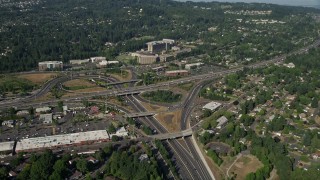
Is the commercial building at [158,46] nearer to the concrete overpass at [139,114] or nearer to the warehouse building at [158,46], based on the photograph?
the warehouse building at [158,46]

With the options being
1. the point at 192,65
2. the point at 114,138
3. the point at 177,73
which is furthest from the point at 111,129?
the point at 192,65

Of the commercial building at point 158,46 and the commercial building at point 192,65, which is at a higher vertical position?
the commercial building at point 158,46

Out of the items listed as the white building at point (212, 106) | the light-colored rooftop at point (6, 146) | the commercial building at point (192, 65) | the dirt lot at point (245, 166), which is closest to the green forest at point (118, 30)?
the commercial building at point (192, 65)

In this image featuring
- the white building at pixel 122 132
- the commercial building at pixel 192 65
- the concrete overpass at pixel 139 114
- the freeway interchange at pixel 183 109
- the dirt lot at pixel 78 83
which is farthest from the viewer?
the commercial building at pixel 192 65

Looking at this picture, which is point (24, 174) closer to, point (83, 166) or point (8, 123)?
point (83, 166)

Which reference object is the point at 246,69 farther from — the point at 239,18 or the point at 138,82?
the point at 239,18

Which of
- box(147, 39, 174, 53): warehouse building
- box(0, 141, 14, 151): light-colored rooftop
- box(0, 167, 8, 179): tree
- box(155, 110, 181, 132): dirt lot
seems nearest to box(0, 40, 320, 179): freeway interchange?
box(155, 110, 181, 132): dirt lot

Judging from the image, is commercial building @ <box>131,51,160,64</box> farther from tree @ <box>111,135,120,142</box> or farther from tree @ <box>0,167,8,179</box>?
tree @ <box>0,167,8,179</box>
